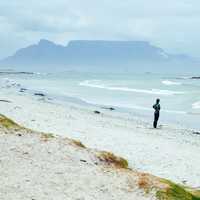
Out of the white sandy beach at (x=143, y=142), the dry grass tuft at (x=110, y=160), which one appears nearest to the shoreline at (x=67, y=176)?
the dry grass tuft at (x=110, y=160)

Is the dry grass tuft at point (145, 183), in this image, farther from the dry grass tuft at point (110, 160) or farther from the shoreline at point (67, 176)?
the dry grass tuft at point (110, 160)

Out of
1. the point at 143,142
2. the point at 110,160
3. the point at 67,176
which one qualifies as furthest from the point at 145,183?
the point at 143,142

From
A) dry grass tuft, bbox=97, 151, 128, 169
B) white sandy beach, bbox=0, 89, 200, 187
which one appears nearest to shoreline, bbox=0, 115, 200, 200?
dry grass tuft, bbox=97, 151, 128, 169

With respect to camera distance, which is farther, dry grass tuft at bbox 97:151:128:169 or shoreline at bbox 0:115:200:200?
dry grass tuft at bbox 97:151:128:169

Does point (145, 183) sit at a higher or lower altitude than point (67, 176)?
higher

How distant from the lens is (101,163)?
1617 cm

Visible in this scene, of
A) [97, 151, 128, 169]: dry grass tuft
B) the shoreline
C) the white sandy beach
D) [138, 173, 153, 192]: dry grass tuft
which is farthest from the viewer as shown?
the white sandy beach

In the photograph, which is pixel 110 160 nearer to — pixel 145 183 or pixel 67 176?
pixel 67 176

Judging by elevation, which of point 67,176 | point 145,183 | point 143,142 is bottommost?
point 143,142

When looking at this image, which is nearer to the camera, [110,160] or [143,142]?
[110,160]

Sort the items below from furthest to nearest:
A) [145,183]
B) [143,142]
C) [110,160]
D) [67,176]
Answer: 1. [143,142]
2. [110,160]
3. [67,176]
4. [145,183]

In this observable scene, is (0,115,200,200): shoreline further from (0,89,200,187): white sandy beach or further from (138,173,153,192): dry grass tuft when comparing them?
(0,89,200,187): white sandy beach

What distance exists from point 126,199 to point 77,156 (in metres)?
3.29

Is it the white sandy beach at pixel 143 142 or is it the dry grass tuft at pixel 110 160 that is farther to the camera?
the white sandy beach at pixel 143 142
